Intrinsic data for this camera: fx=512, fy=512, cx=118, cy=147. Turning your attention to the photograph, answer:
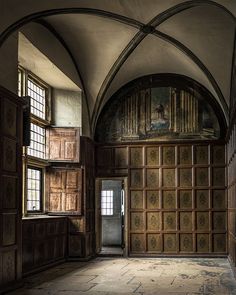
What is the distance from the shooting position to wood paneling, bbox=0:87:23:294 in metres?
8.55

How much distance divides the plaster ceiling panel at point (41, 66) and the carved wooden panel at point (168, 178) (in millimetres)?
3329

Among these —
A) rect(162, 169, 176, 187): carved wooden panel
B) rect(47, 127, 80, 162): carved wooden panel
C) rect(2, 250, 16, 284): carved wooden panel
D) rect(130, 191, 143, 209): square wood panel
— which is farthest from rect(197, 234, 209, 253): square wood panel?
rect(2, 250, 16, 284): carved wooden panel

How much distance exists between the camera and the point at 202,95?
46.3 feet

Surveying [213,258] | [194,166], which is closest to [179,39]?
[194,166]

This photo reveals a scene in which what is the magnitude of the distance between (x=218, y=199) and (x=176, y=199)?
113 centimetres

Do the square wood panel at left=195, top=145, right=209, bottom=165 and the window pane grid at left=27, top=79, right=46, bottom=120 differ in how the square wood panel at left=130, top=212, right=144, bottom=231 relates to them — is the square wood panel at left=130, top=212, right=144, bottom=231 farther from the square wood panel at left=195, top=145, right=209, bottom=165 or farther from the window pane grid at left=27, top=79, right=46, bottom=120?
the window pane grid at left=27, top=79, right=46, bottom=120

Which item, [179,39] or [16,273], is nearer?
[16,273]

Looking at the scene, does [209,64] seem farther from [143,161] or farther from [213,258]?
[213,258]

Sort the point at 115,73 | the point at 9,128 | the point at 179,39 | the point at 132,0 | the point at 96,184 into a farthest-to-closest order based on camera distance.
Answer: the point at 96,184 → the point at 115,73 → the point at 179,39 → the point at 132,0 → the point at 9,128

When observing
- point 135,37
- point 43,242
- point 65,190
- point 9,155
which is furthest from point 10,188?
point 135,37

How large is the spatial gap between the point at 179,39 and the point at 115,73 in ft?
7.39

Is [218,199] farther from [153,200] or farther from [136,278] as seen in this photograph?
[136,278]

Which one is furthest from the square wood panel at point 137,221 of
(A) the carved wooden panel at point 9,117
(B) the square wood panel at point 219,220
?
(A) the carved wooden panel at point 9,117

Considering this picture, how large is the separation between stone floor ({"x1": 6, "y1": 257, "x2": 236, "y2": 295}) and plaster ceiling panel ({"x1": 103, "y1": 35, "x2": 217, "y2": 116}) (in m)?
4.62
